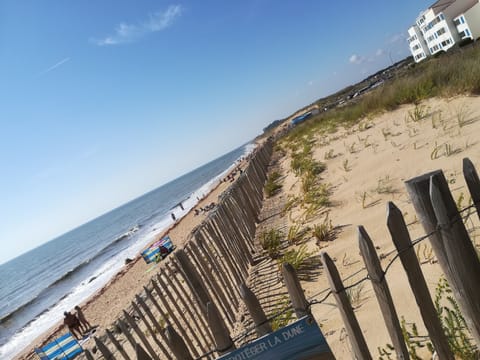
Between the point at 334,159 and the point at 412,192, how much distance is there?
8751mm

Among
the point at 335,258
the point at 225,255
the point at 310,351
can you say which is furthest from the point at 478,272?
the point at 225,255

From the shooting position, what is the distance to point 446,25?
5231cm

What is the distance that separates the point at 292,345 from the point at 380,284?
1.85ft

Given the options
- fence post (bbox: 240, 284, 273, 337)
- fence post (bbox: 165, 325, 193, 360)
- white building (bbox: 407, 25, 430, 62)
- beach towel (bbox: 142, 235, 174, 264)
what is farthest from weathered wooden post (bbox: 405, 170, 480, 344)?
white building (bbox: 407, 25, 430, 62)

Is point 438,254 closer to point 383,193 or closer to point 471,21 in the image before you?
point 383,193

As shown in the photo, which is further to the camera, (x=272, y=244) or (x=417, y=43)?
(x=417, y=43)

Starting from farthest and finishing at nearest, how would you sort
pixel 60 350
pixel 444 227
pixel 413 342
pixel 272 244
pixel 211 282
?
pixel 60 350, pixel 272 244, pixel 211 282, pixel 413 342, pixel 444 227

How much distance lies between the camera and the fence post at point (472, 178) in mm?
1787

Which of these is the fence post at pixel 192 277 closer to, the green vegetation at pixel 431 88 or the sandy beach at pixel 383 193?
the sandy beach at pixel 383 193

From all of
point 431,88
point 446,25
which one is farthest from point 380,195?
point 446,25

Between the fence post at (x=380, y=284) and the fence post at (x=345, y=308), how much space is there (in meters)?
0.16

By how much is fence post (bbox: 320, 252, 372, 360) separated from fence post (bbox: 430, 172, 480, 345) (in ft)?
1.83

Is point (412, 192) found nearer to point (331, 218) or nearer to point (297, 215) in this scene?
point (331, 218)

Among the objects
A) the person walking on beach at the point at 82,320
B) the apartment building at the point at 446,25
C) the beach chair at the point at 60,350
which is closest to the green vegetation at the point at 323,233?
the beach chair at the point at 60,350
